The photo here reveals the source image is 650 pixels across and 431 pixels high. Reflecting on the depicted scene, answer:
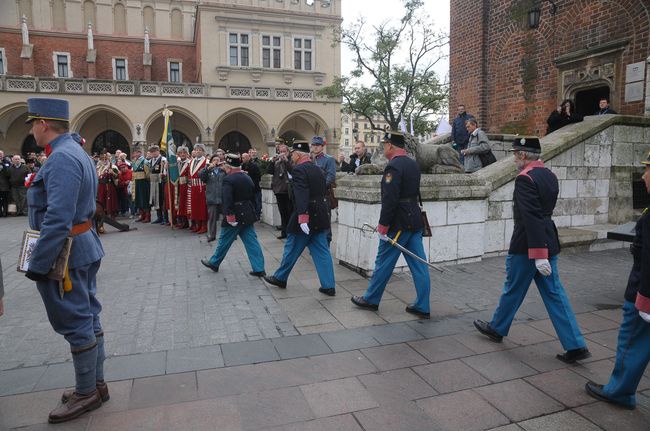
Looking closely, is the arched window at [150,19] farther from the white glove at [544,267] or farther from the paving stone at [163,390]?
the white glove at [544,267]

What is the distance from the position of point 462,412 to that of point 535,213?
175cm

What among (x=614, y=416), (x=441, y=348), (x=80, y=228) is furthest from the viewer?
(x=441, y=348)

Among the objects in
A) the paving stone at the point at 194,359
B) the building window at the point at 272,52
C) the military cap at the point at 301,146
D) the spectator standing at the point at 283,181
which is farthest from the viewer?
the building window at the point at 272,52

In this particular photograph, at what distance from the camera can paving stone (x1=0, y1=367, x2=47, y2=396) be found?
338 centimetres

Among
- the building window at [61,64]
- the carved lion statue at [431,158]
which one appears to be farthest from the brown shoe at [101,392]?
the building window at [61,64]

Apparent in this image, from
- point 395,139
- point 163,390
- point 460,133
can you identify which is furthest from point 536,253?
point 460,133

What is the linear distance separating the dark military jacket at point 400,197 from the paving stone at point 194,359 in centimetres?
208

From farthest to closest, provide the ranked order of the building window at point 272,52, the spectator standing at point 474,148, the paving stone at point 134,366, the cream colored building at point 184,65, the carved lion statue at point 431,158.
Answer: the building window at point 272,52
the cream colored building at point 184,65
the spectator standing at point 474,148
the carved lion statue at point 431,158
the paving stone at point 134,366

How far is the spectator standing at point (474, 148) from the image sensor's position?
8.88 meters

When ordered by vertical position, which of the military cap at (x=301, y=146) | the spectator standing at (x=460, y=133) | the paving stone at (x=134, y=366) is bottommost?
the paving stone at (x=134, y=366)

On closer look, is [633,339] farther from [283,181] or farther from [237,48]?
[237,48]

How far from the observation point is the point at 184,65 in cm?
3647

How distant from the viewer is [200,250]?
28.8 ft

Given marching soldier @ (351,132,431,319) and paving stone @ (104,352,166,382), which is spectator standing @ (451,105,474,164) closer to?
marching soldier @ (351,132,431,319)
